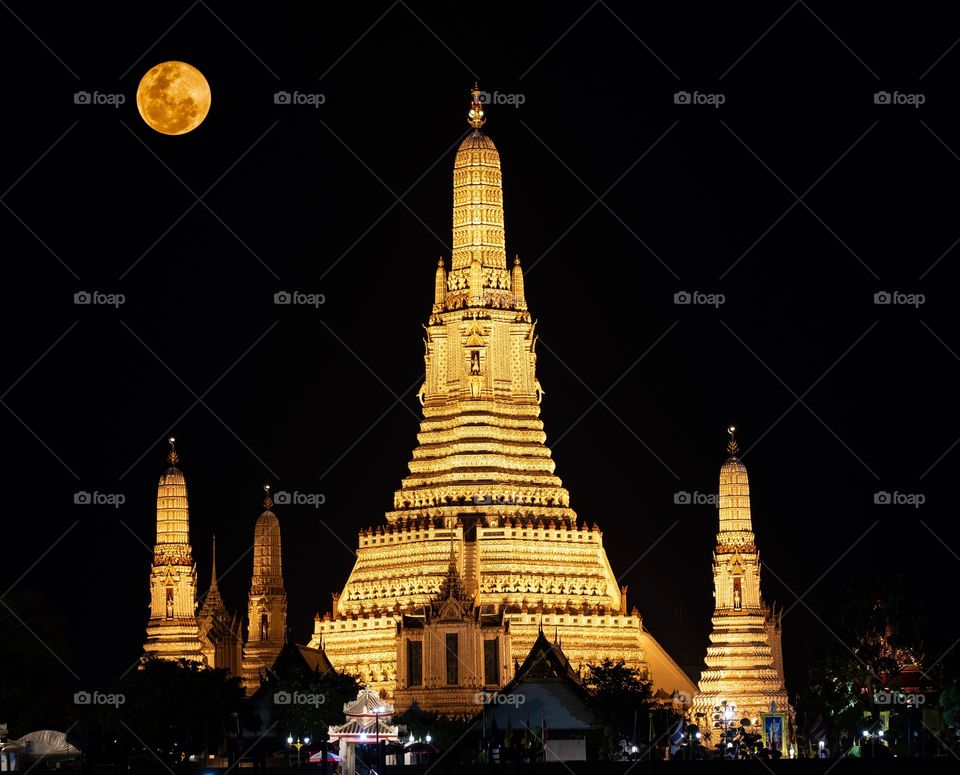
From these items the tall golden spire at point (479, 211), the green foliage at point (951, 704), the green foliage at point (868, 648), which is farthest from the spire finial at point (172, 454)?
the green foliage at point (951, 704)

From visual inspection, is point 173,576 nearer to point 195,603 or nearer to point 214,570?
point 195,603

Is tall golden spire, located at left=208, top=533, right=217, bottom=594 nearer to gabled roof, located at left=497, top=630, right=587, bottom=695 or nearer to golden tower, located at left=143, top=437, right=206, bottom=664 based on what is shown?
golden tower, located at left=143, top=437, right=206, bottom=664

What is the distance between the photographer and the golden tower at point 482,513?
124000 millimetres

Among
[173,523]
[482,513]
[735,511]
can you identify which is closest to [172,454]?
[173,523]

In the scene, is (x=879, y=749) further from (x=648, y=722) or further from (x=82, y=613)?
(x=82, y=613)

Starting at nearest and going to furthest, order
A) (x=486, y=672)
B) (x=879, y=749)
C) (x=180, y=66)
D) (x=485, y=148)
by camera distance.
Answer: (x=879, y=749)
(x=180, y=66)
(x=486, y=672)
(x=485, y=148)

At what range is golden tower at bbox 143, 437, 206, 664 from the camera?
124 metres

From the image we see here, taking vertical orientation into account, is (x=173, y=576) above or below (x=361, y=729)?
above

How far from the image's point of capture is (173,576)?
407ft

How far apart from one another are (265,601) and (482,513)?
10.2 metres

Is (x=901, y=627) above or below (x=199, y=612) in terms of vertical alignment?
below

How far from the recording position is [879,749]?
303 feet

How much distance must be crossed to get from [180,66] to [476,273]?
27.2 metres

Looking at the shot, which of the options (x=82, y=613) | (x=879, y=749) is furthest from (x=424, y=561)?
(x=879, y=749)
